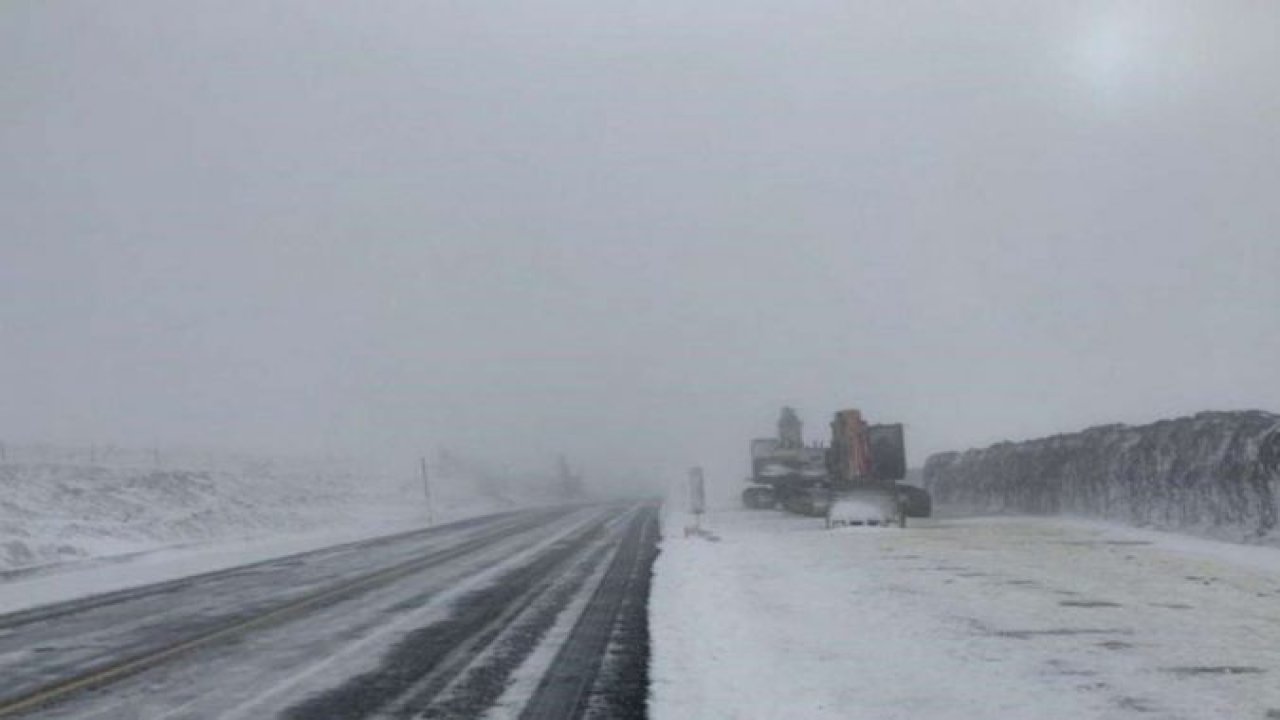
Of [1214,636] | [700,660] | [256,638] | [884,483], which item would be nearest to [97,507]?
[884,483]

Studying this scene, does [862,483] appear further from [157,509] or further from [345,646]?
[345,646]

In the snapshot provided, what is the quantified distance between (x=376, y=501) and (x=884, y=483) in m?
38.6

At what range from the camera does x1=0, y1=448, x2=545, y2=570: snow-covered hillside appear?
3231 centimetres

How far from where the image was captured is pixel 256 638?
44.3 feet

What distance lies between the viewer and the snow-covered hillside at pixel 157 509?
32312mm

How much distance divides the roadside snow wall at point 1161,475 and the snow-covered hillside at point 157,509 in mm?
23431

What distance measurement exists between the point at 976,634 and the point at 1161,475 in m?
19.3

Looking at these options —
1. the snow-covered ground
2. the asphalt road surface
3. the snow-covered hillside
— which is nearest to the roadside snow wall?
the asphalt road surface

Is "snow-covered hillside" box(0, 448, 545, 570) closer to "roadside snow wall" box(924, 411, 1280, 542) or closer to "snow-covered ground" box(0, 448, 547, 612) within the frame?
"snow-covered ground" box(0, 448, 547, 612)

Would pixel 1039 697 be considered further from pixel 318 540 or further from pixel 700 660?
pixel 318 540

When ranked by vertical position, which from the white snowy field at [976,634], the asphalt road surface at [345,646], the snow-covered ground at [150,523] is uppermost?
the snow-covered ground at [150,523]

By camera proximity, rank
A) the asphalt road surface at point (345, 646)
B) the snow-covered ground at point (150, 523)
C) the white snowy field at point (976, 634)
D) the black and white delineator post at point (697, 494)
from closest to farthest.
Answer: the white snowy field at point (976, 634) → the asphalt road surface at point (345, 646) → the snow-covered ground at point (150, 523) → the black and white delineator post at point (697, 494)

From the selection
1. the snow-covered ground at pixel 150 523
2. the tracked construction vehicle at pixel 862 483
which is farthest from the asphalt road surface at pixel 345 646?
the tracked construction vehicle at pixel 862 483

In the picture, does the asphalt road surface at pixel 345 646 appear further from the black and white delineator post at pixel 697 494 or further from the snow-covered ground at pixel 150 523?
the black and white delineator post at pixel 697 494
